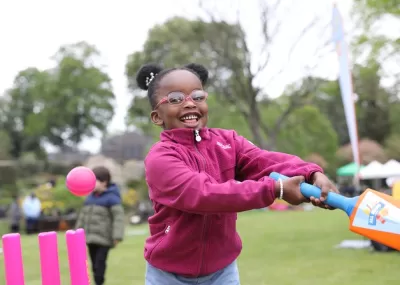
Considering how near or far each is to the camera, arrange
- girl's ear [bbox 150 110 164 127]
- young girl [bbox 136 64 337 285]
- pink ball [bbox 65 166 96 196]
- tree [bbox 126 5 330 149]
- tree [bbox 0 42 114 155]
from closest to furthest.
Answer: young girl [bbox 136 64 337 285], girl's ear [bbox 150 110 164 127], pink ball [bbox 65 166 96 196], tree [bbox 126 5 330 149], tree [bbox 0 42 114 155]

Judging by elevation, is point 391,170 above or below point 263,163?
below

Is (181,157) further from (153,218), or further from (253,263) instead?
(253,263)

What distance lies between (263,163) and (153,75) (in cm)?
78

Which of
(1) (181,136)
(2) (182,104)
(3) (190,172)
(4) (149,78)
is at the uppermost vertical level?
(4) (149,78)

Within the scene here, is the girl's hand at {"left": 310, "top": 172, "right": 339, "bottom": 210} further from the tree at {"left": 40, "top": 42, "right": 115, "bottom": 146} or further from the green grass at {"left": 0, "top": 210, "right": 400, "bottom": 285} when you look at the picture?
the tree at {"left": 40, "top": 42, "right": 115, "bottom": 146}

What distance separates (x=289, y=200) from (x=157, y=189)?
24.7 inches

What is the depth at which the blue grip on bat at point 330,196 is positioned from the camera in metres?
2.29

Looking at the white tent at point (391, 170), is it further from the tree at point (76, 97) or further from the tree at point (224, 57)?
the tree at point (76, 97)

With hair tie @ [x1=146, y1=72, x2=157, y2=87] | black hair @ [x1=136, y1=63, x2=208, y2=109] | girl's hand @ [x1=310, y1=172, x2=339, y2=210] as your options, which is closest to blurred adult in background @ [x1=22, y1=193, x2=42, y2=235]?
black hair @ [x1=136, y1=63, x2=208, y2=109]

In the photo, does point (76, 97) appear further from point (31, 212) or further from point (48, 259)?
point (48, 259)

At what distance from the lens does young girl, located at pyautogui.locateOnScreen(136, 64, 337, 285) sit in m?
2.55

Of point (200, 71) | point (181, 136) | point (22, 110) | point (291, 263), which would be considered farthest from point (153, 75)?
point (22, 110)

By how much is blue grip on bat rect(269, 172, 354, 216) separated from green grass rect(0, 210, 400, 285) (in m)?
5.28

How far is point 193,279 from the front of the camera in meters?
2.79
